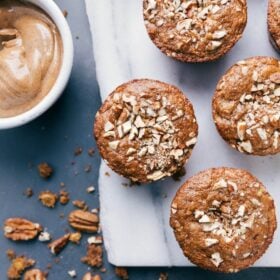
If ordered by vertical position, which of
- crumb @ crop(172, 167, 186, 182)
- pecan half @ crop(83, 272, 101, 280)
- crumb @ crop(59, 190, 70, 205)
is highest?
crumb @ crop(172, 167, 186, 182)

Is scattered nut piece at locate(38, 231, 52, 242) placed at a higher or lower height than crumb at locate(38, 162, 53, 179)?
lower

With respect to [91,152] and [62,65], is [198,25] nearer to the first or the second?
[62,65]

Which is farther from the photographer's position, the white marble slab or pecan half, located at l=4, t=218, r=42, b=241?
pecan half, located at l=4, t=218, r=42, b=241

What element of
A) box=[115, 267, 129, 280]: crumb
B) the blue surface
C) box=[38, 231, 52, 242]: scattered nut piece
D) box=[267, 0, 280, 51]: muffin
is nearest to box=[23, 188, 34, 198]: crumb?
the blue surface

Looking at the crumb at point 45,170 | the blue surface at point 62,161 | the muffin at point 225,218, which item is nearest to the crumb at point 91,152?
the blue surface at point 62,161

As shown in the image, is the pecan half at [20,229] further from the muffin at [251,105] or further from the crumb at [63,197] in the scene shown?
the muffin at [251,105]

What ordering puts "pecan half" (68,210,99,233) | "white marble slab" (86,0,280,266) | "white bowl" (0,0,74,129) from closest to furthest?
1. "white bowl" (0,0,74,129)
2. "white marble slab" (86,0,280,266)
3. "pecan half" (68,210,99,233)

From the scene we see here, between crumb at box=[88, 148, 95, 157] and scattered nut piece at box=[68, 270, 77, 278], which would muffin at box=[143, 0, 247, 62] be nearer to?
crumb at box=[88, 148, 95, 157]
